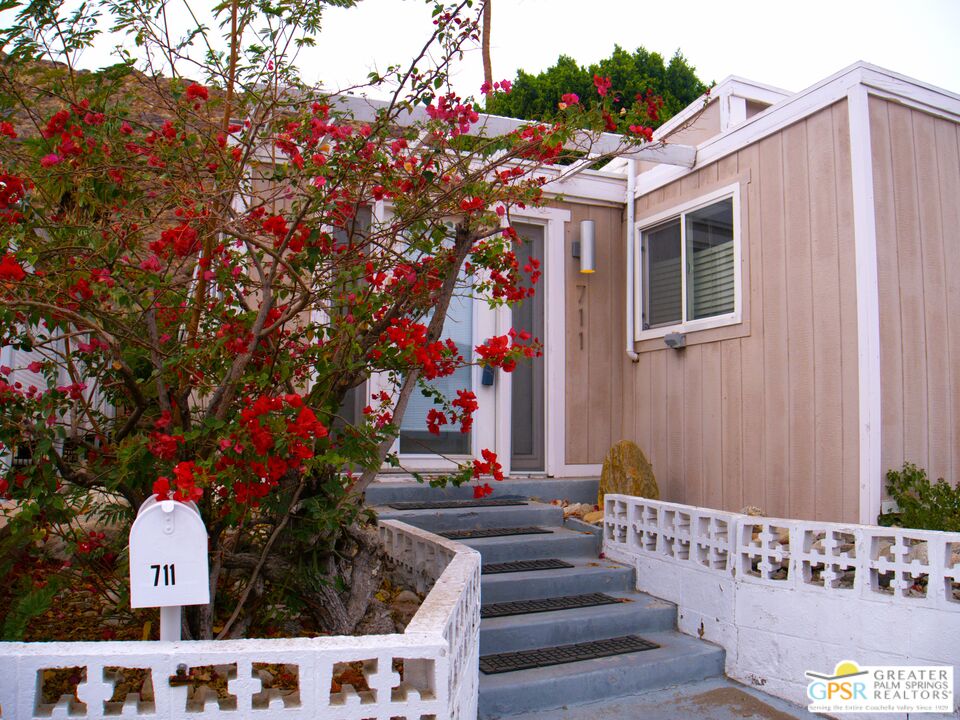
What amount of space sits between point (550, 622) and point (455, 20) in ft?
9.56

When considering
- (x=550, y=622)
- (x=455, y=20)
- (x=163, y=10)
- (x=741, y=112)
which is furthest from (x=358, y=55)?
(x=741, y=112)

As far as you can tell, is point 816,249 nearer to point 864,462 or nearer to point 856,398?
point 856,398

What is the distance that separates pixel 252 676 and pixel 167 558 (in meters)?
0.39

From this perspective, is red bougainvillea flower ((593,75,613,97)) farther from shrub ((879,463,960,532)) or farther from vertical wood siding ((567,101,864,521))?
shrub ((879,463,960,532))

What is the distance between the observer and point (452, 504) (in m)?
5.31

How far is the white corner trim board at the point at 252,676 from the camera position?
1912 millimetres

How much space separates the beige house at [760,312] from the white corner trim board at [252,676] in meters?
2.36

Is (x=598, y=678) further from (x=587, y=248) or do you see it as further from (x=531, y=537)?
(x=587, y=248)

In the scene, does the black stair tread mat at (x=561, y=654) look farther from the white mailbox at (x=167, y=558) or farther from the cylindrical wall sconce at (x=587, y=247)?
the cylindrical wall sconce at (x=587, y=247)

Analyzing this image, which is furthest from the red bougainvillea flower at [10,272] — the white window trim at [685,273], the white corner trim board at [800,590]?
the white window trim at [685,273]

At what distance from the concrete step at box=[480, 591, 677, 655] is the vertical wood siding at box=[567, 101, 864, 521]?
121 centimetres

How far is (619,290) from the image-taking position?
6.60 m

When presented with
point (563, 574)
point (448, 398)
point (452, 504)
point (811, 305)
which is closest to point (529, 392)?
point (448, 398)

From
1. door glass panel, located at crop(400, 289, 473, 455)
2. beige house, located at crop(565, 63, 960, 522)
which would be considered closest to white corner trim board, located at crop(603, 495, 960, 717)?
beige house, located at crop(565, 63, 960, 522)
